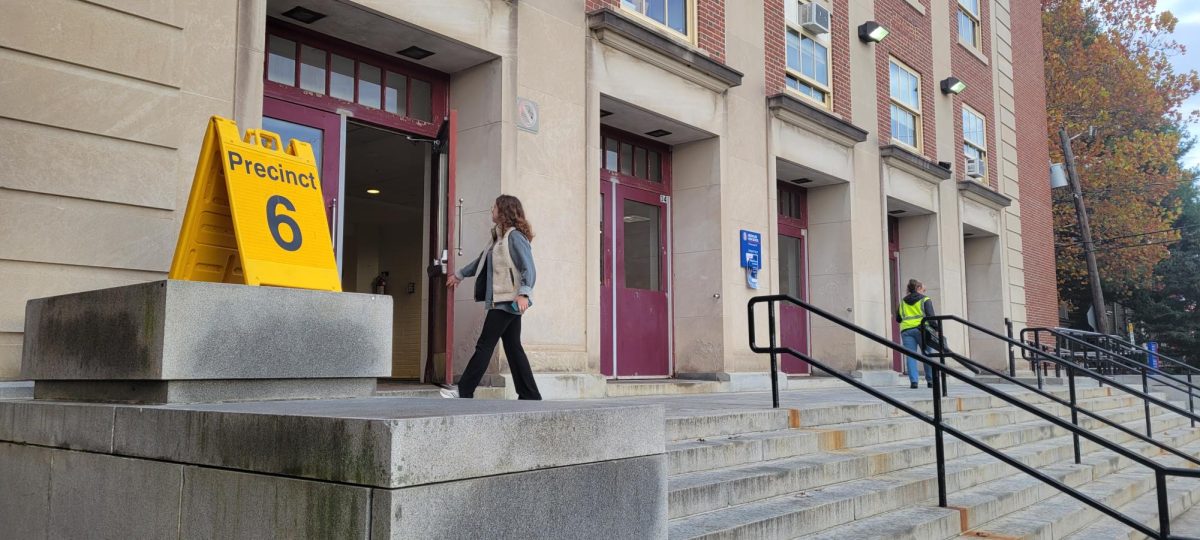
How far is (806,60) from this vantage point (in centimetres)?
1314

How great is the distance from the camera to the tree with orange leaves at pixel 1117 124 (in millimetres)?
31109

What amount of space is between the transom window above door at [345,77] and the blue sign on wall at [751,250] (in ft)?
15.0

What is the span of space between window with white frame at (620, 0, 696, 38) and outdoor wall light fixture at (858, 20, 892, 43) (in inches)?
184

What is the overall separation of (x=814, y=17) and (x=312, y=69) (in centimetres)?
806

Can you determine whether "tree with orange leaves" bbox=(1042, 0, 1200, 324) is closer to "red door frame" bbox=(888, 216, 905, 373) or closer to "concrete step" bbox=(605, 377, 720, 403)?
"red door frame" bbox=(888, 216, 905, 373)

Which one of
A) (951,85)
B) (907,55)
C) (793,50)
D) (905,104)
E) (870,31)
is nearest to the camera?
(793,50)

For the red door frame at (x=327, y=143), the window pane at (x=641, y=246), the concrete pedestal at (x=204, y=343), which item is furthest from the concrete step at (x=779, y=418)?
the window pane at (x=641, y=246)

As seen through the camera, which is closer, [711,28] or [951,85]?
[711,28]

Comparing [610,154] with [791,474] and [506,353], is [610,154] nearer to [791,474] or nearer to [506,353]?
[506,353]

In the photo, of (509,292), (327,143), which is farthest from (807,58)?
(509,292)

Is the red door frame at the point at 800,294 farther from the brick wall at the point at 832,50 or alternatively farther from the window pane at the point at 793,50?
the window pane at the point at 793,50

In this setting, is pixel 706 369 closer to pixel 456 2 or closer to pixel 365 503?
pixel 456 2

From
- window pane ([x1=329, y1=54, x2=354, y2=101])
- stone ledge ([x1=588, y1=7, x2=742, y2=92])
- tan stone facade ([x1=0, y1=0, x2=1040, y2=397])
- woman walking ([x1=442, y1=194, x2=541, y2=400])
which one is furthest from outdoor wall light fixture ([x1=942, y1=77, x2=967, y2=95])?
woman walking ([x1=442, y1=194, x2=541, y2=400])

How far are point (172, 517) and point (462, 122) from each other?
233 inches
